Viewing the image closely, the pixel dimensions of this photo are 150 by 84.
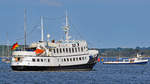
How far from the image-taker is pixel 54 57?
103 meters

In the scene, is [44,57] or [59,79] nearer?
[59,79]

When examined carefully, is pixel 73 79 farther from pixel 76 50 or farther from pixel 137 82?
pixel 76 50

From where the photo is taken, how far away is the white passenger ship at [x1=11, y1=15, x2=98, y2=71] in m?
99.8

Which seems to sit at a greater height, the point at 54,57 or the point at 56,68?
the point at 54,57

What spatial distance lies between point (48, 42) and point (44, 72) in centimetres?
731

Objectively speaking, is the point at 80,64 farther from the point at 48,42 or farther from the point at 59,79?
the point at 59,79

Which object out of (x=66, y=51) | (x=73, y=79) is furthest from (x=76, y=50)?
(x=73, y=79)

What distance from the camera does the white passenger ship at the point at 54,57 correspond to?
9975cm

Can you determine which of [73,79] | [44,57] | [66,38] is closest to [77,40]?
[66,38]

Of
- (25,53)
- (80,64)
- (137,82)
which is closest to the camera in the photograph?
(137,82)

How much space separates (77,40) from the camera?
108 m

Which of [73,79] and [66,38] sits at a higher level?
[66,38]

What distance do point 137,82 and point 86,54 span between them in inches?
1012

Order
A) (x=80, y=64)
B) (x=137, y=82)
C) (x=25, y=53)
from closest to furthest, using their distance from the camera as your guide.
Answer: (x=137, y=82)
(x=25, y=53)
(x=80, y=64)
